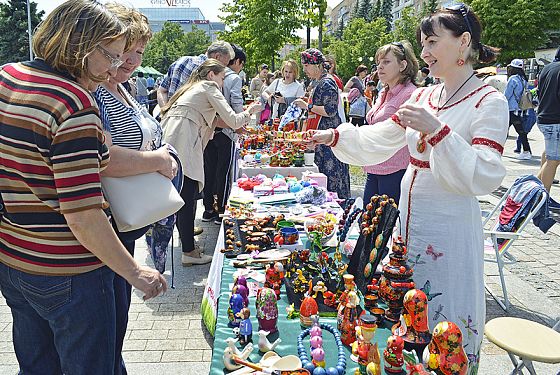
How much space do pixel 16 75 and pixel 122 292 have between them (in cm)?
92

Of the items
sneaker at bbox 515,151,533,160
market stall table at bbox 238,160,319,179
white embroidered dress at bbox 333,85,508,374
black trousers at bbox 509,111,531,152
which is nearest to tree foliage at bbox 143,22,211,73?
black trousers at bbox 509,111,531,152

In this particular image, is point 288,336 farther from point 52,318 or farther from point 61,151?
point 61,151

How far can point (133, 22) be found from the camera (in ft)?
5.72

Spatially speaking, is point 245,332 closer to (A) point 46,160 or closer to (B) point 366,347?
(B) point 366,347

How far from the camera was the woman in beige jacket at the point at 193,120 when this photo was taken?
377cm

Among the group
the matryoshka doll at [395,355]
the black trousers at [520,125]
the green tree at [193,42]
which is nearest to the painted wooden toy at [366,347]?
the matryoshka doll at [395,355]

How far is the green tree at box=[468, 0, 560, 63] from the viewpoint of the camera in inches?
1172

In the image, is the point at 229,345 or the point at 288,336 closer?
the point at 229,345

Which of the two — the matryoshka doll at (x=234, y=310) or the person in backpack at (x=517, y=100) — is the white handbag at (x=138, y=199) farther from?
the person in backpack at (x=517, y=100)

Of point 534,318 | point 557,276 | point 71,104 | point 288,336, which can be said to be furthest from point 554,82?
point 71,104

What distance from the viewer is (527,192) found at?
332cm

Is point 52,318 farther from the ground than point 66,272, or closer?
closer

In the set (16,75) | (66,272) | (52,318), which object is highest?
(16,75)

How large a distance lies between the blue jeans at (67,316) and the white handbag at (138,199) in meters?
0.18
